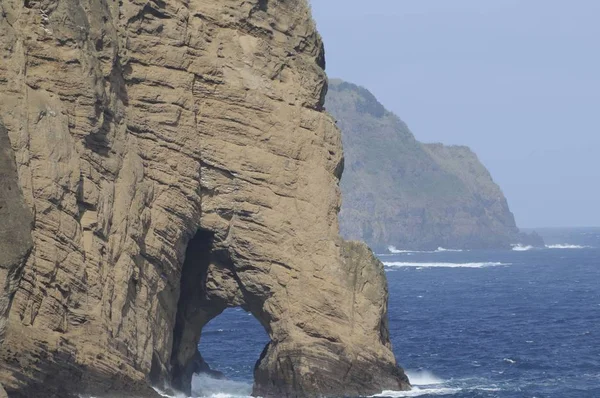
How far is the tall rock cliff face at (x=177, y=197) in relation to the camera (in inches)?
1804

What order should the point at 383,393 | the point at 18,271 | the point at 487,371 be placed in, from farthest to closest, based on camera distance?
the point at 487,371 < the point at 383,393 < the point at 18,271

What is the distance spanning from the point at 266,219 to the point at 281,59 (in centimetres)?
672

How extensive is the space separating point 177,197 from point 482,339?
27079mm

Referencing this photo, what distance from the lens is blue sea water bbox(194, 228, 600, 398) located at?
57938 millimetres

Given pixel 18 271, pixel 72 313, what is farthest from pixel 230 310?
pixel 18 271

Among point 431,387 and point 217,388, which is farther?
point 217,388

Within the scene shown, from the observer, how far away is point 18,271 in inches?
1233

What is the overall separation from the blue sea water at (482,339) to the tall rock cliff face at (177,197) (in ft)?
12.7

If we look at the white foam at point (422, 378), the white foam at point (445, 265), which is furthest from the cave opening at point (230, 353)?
the white foam at point (445, 265)

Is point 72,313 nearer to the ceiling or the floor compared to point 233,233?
nearer to the floor

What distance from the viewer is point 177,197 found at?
51906 mm

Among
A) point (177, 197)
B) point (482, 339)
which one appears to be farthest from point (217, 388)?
point (482, 339)

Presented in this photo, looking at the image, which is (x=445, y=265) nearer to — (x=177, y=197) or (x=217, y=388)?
A: (x=217, y=388)

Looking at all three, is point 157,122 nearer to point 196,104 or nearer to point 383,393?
point 196,104
